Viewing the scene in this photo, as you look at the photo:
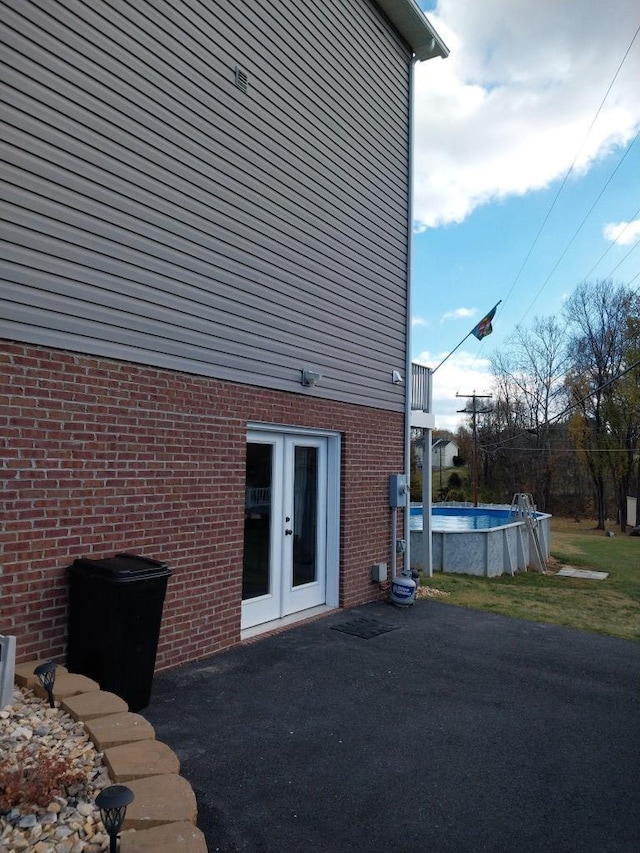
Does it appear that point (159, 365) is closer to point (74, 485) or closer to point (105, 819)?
point (74, 485)

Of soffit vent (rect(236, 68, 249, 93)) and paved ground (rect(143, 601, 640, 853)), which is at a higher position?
soffit vent (rect(236, 68, 249, 93))

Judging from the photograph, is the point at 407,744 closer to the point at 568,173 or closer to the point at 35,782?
the point at 35,782

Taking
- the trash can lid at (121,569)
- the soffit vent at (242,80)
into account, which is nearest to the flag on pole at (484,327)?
the soffit vent at (242,80)

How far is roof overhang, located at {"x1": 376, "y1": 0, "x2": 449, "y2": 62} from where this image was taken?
768cm

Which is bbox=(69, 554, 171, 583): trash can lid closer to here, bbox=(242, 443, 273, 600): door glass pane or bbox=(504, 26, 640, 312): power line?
bbox=(242, 443, 273, 600): door glass pane

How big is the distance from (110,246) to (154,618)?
110 inches

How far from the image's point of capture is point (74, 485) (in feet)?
13.1

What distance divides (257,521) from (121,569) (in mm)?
2291

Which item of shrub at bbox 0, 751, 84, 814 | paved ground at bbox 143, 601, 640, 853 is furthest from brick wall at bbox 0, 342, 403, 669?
shrub at bbox 0, 751, 84, 814

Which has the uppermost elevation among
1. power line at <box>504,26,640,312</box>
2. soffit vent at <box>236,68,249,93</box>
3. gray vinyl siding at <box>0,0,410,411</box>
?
power line at <box>504,26,640,312</box>

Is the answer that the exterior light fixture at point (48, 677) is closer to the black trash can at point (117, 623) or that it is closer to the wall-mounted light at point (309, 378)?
the black trash can at point (117, 623)

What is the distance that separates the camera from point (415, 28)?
802cm

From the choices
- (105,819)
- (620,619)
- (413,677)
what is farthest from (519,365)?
(105,819)

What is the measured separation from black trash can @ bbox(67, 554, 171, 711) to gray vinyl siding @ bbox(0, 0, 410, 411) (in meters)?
1.67
